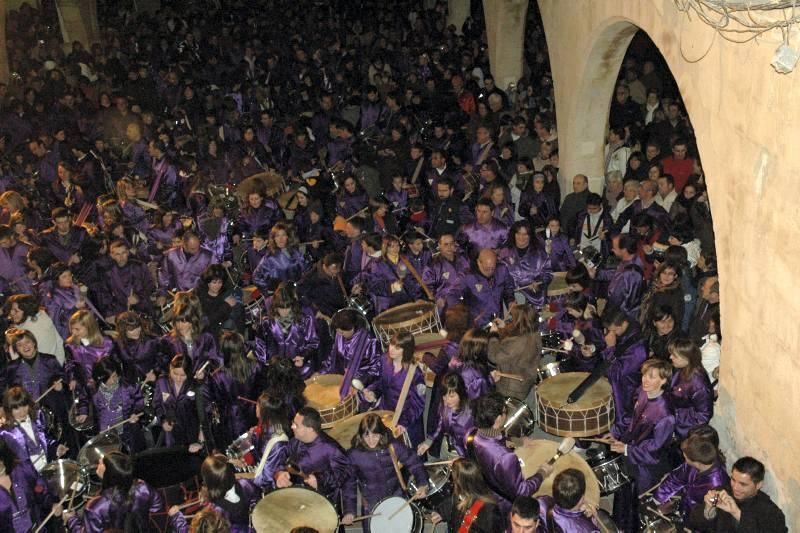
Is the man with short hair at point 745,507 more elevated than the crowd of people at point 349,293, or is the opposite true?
the crowd of people at point 349,293

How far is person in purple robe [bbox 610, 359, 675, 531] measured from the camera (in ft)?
23.0

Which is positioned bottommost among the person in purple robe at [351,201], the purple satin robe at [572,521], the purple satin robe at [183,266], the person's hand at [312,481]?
the purple satin robe at [572,521]

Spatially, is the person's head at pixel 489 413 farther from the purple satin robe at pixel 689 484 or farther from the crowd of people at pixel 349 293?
the purple satin robe at pixel 689 484

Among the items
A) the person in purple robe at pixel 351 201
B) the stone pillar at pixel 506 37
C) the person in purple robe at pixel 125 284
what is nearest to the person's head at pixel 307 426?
the person in purple robe at pixel 125 284

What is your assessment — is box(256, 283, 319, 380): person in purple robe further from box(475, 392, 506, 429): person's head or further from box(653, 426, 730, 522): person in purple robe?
box(653, 426, 730, 522): person in purple robe

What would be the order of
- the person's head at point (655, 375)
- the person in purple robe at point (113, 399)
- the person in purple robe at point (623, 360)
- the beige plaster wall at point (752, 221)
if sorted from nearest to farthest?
the beige plaster wall at point (752, 221)
the person's head at point (655, 375)
the person in purple robe at point (623, 360)
the person in purple robe at point (113, 399)

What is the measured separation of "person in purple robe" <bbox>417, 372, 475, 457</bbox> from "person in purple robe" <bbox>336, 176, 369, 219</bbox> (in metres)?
5.16

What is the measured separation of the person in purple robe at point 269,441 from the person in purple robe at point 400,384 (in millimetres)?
1071

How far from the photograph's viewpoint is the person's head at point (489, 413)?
657cm

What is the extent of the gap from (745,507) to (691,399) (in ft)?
4.18

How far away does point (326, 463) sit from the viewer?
6.92m

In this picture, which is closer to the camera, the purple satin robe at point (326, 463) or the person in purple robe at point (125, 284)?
the purple satin robe at point (326, 463)

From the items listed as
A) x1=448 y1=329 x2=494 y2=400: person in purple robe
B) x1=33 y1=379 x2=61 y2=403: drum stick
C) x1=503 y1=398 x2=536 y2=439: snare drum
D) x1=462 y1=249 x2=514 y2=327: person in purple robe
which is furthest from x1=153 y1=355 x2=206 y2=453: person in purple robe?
x1=462 y1=249 x2=514 y2=327: person in purple robe

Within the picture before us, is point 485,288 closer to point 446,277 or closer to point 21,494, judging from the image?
point 446,277
